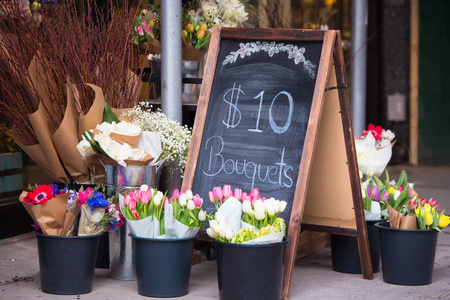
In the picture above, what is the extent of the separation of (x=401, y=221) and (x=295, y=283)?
665 millimetres

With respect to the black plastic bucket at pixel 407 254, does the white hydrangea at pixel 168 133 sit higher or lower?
higher

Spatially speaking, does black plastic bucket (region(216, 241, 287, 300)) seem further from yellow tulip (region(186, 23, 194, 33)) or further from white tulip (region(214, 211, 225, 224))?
yellow tulip (region(186, 23, 194, 33))

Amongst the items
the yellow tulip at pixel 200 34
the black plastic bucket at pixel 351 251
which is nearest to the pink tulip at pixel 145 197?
the black plastic bucket at pixel 351 251

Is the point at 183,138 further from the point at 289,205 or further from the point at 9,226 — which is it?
the point at 9,226

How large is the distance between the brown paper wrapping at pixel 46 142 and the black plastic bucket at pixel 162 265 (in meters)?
0.77

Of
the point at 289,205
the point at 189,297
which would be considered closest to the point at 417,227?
the point at 289,205

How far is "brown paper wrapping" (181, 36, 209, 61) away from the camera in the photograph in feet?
15.6

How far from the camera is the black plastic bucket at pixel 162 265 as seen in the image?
139 inches

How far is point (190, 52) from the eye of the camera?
480 cm

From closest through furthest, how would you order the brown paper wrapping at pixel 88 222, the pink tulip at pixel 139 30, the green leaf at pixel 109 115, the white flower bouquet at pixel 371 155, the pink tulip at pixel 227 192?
1. the pink tulip at pixel 227 192
2. the brown paper wrapping at pixel 88 222
3. the green leaf at pixel 109 115
4. the white flower bouquet at pixel 371 155
5. the pink tulip at pixel 139 30

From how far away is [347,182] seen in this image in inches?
156

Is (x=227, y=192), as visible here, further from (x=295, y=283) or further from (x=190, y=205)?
(x=295, y=283)

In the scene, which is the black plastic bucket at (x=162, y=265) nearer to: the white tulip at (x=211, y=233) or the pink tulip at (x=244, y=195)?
the white tulip at (x=211, y=233)

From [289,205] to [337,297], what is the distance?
1.78 ft
